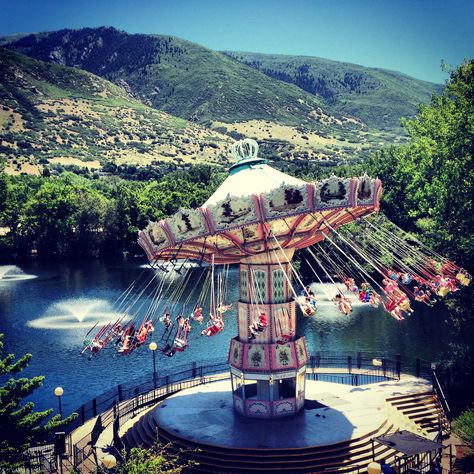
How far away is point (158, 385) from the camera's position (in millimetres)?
38875

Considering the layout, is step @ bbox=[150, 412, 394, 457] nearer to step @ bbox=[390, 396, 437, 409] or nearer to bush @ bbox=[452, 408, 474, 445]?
bush @ bbox=[452, 408, 474, 445]

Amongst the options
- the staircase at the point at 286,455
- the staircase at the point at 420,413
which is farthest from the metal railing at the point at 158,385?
the staircase at the point at 286,455

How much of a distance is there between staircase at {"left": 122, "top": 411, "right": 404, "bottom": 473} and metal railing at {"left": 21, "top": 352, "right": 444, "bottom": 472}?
4.12m

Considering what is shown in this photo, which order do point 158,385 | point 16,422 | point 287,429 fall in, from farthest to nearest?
point 158,385 → point 287,429 → point 16,422

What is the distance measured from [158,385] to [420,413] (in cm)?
1384

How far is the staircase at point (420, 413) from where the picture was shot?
30156mm

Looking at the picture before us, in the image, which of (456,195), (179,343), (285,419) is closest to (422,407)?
(285,419)

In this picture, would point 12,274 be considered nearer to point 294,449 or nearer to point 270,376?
point 270,376

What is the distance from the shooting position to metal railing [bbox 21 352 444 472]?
30.3 m

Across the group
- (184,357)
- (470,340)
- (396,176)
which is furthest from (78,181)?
(470,340)

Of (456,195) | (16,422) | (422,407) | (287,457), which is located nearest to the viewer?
(287,457)

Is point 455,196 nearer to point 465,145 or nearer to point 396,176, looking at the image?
point 465,145

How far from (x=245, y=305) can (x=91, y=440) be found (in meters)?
8.29

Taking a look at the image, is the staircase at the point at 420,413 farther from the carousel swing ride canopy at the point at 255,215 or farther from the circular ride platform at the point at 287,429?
the carousel swing ride canopy at the point at 255,215
